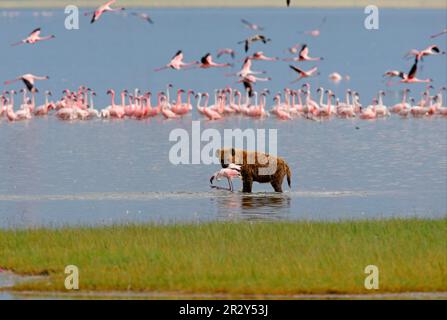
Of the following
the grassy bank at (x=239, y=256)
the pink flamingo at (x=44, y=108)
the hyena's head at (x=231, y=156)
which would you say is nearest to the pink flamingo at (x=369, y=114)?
the pink flamingo at (x=44, y=108)

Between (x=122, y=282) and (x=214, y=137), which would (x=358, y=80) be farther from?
(x=122, y=282)

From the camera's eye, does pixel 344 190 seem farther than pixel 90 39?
No

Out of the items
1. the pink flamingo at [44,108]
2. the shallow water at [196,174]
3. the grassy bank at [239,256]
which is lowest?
the grassy bank at [239,256]

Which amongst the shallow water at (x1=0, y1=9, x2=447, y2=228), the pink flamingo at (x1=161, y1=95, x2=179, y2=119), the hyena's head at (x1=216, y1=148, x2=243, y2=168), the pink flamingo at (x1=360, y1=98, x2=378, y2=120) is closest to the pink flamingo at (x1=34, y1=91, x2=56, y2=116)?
the shallow water at (x1=0, y1=9, x2=447, y2=228)

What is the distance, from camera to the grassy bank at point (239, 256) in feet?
63.6

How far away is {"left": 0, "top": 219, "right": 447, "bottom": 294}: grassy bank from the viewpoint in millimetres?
19375

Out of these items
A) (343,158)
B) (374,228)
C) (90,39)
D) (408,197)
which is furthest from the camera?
(90,39)

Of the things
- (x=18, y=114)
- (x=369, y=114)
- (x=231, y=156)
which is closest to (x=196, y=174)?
(x=231, y=156)

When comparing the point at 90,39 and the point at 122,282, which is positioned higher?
the point at 90,39

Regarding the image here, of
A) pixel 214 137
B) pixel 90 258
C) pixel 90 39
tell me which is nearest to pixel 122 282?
pixel 90 258

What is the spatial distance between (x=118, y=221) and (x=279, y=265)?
7.08m

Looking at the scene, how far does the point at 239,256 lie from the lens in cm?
2119

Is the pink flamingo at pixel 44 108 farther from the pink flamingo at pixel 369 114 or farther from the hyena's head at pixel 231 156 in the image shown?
the hyena's head at pixel 231 156
